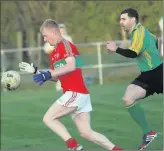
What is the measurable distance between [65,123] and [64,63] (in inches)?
204

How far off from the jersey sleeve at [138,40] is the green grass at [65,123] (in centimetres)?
150

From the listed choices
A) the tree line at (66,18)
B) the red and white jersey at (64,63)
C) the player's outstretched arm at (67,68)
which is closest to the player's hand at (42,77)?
the player's outstretched arm at (67,68)

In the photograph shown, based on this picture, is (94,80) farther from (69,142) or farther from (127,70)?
(69,142)

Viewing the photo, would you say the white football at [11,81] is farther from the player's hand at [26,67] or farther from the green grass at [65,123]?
the green grass at [65,123]

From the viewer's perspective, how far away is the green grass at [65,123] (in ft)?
35.1

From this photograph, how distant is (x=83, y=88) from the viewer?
8531 mm

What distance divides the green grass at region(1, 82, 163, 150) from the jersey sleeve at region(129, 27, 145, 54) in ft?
4.91

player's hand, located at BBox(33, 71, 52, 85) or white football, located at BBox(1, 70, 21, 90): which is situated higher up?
player's hand, located at BBox(33, 71, 52, 85)

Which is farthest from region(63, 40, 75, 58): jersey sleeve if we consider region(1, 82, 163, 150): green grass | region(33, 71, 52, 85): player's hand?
region(1, 82, 163, 150): green grass

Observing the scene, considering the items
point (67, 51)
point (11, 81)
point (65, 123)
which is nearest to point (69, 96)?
point (67, 51)

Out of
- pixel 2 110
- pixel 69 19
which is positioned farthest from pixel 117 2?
pixel 2 110

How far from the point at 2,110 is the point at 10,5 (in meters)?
22.1

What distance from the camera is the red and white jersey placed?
8367 millimetres

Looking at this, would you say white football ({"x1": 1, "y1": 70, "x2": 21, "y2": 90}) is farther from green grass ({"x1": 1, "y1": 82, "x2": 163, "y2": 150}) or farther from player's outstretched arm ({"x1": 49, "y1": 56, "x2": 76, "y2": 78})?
green grass ({"x1": 1, "y1": 82, "x2": 163, "y2": 150})
